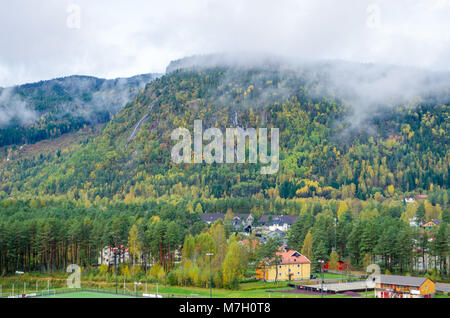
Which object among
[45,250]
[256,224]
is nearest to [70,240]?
[45,250]

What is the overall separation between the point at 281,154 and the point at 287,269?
99.6 meters

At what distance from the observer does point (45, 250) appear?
72.1 m

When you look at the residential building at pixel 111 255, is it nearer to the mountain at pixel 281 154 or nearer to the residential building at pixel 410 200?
the mountain at pixel 281 154

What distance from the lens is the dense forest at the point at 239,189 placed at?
7094 centimetres

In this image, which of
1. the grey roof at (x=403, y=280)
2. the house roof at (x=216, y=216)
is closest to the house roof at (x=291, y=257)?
the grey roof at (x=403, y=280)

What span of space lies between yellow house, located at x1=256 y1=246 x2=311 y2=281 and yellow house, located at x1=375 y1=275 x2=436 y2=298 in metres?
13.1

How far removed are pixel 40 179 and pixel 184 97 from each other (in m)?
54.2

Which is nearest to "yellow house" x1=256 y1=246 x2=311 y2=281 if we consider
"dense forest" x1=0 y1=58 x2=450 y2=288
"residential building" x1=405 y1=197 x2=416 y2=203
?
"dense forest" x1=0 y1=58 x2=450 y2=288

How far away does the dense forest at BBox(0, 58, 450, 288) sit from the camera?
70.9 m

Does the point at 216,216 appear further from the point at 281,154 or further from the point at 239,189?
the point at 281,154

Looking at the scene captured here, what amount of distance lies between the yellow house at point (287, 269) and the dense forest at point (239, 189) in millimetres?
2035

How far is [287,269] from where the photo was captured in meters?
69.1

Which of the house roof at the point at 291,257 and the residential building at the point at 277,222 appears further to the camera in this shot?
the residential building at the point at 277,222
